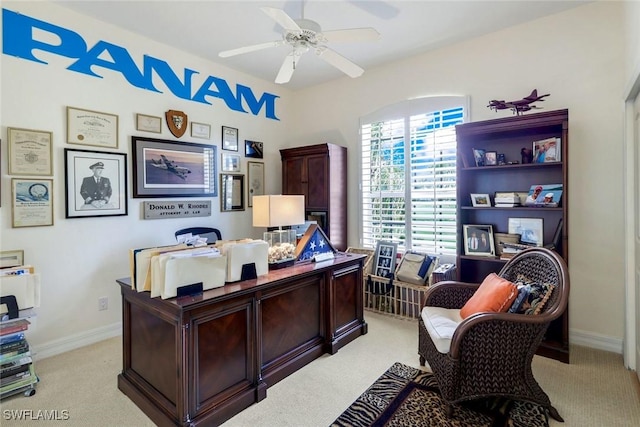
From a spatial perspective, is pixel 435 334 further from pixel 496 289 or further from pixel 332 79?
pixel 332 79

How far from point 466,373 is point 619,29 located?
3.12 metres

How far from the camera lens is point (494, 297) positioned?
2.05 meters

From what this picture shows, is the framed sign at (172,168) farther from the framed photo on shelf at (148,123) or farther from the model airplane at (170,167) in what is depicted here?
the framed photo on shelf at (148,123)

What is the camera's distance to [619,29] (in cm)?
272

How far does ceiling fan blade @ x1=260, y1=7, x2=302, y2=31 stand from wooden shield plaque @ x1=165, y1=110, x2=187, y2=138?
6.58 feet

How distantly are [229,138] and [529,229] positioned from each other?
11.7ft

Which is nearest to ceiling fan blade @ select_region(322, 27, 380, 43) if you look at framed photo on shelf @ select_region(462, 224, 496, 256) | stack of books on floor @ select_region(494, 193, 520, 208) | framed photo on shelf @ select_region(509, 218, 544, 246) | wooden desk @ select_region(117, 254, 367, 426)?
wooden desk @ select_region(117, 254, 367, 426)

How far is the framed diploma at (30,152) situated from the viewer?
2629 mm

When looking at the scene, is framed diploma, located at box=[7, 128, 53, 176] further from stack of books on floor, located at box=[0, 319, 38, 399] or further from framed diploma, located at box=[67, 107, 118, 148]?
stack of books on floor, located at box=[0, 319, 38, 399]

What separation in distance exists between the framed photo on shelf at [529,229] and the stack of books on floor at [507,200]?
0.18 m

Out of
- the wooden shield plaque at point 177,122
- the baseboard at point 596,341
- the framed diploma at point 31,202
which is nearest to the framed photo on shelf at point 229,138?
the wooden shield plaque at point 177,122

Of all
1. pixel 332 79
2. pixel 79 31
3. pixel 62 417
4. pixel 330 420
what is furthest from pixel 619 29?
pixel 62 417

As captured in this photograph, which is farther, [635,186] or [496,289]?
[635,186]

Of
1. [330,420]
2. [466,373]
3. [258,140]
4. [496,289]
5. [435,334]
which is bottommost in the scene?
[330,420]
